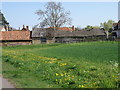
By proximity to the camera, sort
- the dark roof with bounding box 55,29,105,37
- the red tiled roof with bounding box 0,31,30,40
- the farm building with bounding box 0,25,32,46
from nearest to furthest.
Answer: the farm building with bounding box 0,25,32,46 → the red tiled roof with bounding box 0,31,30,40 → the dark roof with bounding box 55,29,105,37

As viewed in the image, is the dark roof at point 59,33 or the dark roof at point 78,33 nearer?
the dark roof at point 59,33

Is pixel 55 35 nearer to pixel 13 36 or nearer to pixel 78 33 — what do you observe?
pixel 78 33

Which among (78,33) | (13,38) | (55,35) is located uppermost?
(78,33)

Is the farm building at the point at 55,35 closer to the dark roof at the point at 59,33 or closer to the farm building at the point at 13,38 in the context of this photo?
the dark roof at the point at 59,33

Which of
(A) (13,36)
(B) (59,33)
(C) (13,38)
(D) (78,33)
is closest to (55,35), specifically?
(B) (59,33)

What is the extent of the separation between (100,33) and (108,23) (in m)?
Answer: 72.1


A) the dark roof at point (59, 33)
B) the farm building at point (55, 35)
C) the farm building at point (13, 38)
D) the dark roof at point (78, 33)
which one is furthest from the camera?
the dark roof at point (78, 33)

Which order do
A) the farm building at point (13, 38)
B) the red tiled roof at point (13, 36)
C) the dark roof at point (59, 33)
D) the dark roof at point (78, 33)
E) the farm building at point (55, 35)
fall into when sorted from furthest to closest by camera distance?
the dark roof at point (78, 33) → the dark roof at point (59, 33) → the farm building at point (55, 35) → the red tiled roof at point (13, 36) → the farm building at point (13, 38)

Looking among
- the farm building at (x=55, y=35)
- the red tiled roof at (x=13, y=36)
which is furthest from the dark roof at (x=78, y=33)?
the red tiled roof at (x=13, y=36)

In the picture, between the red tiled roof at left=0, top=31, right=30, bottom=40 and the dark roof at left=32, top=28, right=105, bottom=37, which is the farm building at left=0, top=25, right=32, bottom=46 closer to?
the red tiled roof at left=0, top=31, right=30, bottom=40

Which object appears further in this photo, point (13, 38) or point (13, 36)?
point (13, 36)

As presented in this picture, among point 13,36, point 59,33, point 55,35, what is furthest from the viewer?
point 59,33

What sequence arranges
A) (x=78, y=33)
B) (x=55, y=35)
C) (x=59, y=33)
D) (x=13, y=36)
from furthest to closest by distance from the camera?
(x=78, y=33), (x=59, y=33), (x=55, y=35), (x=13, y=36)

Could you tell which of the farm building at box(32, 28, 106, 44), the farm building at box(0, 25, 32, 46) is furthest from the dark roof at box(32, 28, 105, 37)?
the farm building at box(0, 25, 32, 46)
